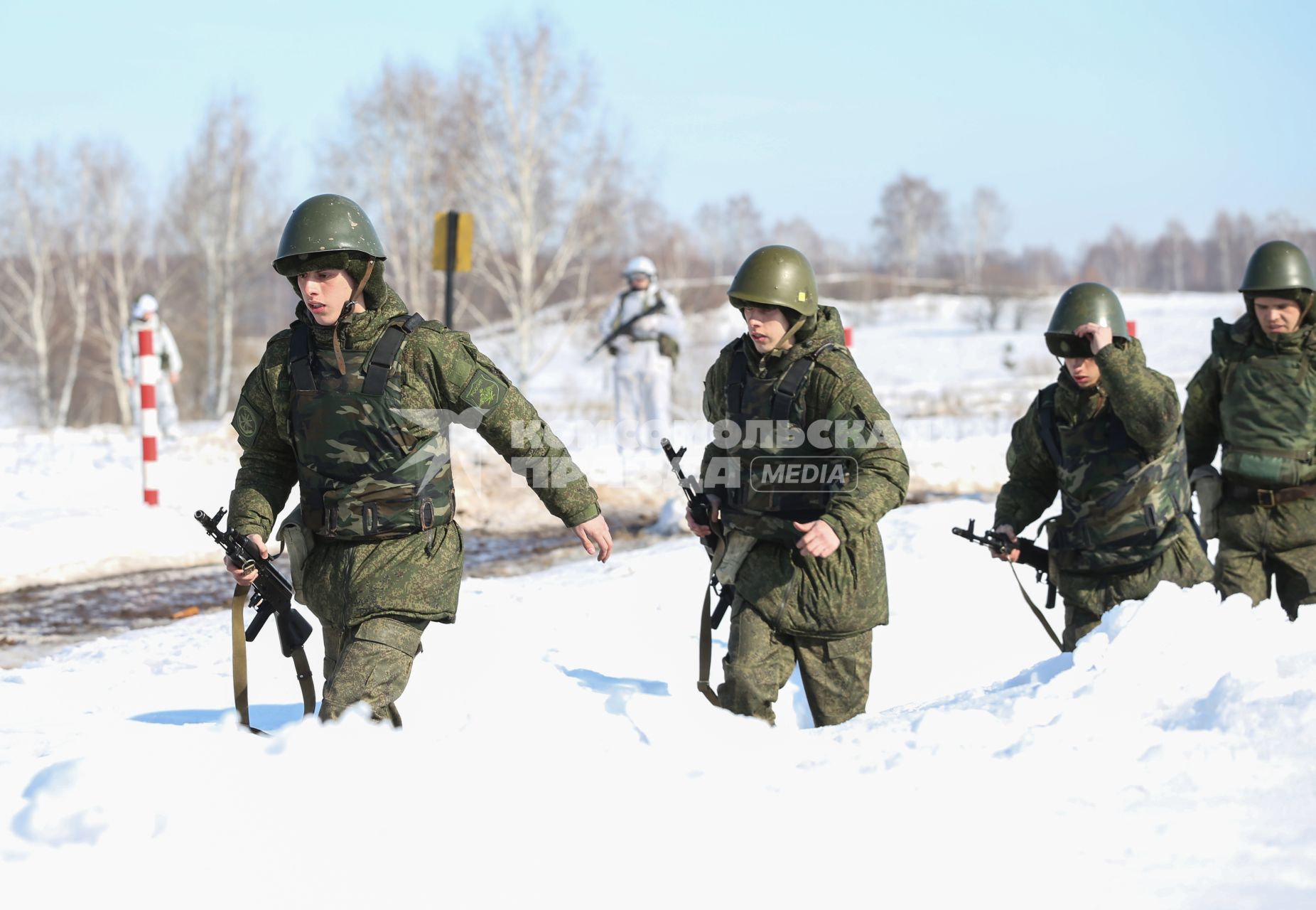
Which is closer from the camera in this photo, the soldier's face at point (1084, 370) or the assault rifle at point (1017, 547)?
the soldier's face at point (1084, 370)

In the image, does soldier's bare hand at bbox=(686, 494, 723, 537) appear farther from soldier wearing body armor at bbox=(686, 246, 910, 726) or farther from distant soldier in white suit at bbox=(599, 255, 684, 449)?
distant soldier in white suit at bbox=(599, 255, 684, 449)

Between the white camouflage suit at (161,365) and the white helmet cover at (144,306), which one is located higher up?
the white helmet cover at (144,306)

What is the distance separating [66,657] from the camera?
6.18 meters

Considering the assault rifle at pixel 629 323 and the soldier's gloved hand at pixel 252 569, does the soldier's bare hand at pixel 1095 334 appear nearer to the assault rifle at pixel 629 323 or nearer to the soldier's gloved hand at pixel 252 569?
the soldier's gloved hand at pixel 252 569

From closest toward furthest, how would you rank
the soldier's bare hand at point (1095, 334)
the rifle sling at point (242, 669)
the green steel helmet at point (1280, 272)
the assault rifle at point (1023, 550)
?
the rifle sling at point (242, 669) → the soldier's bare hand at point (1095, 334) → the assault rifle at point (1023, 550) → the green steel helmet at point (1280, 272)

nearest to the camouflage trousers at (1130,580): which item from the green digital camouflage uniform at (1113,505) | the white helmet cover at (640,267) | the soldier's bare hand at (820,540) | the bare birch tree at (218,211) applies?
the green digital camouflage uniform at (1113,505)

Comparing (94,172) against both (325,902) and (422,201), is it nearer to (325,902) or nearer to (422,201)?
(422,201)

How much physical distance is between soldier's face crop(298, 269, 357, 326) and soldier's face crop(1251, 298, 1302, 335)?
3.63m

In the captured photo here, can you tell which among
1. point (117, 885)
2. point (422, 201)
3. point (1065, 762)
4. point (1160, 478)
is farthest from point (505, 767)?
point (422, 201)

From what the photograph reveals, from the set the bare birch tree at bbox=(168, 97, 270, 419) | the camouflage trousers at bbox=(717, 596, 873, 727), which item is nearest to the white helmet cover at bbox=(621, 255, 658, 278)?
the camouflage trousers at bbox=(717, 596, 873, 727)

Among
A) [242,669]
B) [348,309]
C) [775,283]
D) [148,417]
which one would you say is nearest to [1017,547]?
[775,283]

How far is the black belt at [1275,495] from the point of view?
5090 mm

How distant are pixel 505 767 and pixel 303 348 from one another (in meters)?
1.32

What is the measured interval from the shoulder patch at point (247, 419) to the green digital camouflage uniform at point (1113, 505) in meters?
2.69
